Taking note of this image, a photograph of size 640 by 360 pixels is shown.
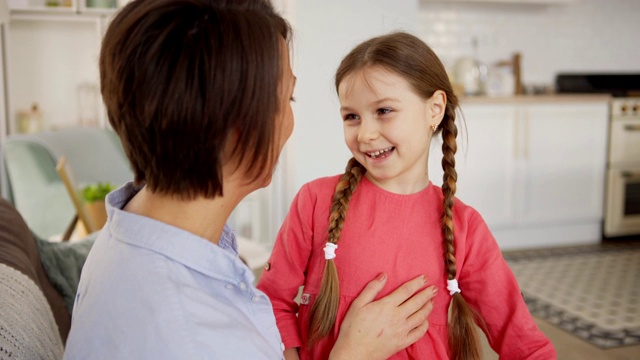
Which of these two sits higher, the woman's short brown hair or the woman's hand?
the woman's short brown hair

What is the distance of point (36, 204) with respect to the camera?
10.9 feet

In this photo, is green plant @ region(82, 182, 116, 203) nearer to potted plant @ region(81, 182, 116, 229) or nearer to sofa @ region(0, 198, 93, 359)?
potted plant @ region(81, 182, 116, 229)

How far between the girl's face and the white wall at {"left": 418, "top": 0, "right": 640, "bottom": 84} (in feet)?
13.2

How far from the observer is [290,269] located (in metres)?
1.22

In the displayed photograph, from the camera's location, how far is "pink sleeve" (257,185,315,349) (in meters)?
1.19

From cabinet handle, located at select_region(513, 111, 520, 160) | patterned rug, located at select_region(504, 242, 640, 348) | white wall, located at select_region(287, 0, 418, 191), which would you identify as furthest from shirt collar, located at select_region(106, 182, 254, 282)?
cabinet handle, located at select_region(513, 111, 520, 160)

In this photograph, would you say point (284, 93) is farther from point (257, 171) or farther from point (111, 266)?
point (111, 266)

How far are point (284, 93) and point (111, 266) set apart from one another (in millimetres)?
286

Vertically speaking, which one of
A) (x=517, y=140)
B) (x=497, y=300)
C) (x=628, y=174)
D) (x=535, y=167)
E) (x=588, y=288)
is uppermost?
(x=497, y=300)

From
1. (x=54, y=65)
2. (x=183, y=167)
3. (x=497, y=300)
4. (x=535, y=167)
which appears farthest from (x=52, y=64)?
(x=183, y=167)

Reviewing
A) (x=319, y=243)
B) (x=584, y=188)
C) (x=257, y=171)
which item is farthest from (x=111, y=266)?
(x=584, y=188)

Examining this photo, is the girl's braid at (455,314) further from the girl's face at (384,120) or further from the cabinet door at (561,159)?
the cabinet door at (561,159)

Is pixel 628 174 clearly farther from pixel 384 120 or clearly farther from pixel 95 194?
pixel 384 120

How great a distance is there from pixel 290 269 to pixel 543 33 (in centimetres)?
480
